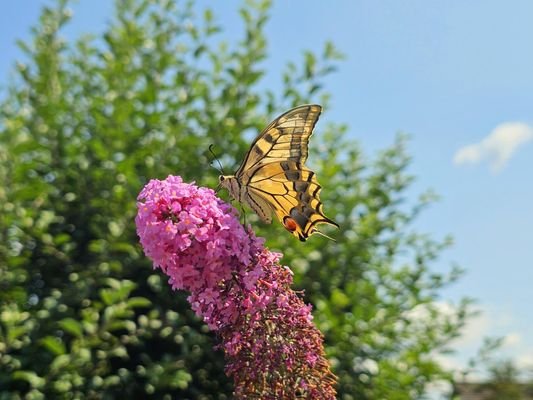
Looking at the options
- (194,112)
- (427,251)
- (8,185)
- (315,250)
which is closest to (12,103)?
(8,185)

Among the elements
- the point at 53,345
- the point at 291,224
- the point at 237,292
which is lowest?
the point at 237,292

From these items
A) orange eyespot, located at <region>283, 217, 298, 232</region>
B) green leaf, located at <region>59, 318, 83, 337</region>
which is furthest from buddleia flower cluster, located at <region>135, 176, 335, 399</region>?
green leaf, located at <region>59, 318, 83, 337</region>

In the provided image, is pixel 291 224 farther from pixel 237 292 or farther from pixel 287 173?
pixel 237 292

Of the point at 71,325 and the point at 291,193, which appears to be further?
the point at 71,325

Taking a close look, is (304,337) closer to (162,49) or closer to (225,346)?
(225,346)

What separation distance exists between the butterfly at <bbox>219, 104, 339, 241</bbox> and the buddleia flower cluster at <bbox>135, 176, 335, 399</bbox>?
388mm

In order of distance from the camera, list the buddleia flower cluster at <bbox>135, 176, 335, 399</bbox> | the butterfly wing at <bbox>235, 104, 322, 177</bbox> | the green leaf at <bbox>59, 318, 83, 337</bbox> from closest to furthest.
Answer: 1. the buddleia flower cluster at <bbox>135, 176, 335, 399</bbox>
2. the butterfly wing at <bbox>235, 104, 322, 177</bbox>
3. the green leaf at <bbox>59, 318, 83, 337</bbox>

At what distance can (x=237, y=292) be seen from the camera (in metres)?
2.44

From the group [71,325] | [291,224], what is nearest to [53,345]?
[71,325]

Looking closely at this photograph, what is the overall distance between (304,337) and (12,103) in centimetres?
384

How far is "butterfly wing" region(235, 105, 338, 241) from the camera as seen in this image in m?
2.82

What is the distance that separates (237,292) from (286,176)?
0.59 meters

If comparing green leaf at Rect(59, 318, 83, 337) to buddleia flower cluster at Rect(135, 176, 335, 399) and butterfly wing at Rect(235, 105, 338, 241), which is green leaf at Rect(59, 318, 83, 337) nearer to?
butterfly wing at Rect(235, 105, 338, 241)

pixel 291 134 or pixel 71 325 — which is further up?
pixel 291 134
